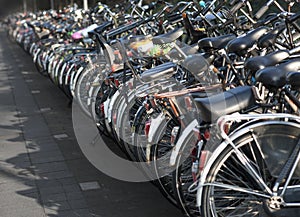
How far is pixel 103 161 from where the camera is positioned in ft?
18.1

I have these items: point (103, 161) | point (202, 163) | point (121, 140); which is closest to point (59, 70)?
point (103, 161)

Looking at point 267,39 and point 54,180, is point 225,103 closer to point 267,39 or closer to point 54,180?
point 267,39

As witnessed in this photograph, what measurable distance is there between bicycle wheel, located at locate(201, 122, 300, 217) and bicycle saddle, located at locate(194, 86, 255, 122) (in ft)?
0.57

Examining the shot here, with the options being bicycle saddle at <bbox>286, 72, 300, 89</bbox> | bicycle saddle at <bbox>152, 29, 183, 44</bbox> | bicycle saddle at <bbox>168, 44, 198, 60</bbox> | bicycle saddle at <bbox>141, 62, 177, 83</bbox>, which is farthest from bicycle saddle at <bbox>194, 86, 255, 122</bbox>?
bicycle saddle at <bbox>152, 29, 183, 44</bbox>

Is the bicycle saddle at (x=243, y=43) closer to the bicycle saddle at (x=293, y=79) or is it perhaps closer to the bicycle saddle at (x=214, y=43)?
the bicycle saddle at (x=214, y=43)

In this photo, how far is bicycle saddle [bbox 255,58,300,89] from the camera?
3.10 metres

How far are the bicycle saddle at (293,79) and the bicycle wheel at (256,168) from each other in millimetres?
212

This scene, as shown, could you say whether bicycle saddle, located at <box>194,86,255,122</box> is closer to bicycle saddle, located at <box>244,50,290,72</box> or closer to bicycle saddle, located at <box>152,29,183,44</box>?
bicycle saddle, located at <box>244,50,290,72</box>

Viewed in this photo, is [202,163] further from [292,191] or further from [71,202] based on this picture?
[71,202]

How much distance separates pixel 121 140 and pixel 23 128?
260cm

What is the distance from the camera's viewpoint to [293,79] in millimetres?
3029

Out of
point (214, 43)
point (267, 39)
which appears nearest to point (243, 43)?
point (267, 39)

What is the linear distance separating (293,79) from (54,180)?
2692mm

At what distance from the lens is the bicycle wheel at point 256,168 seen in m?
2.99
